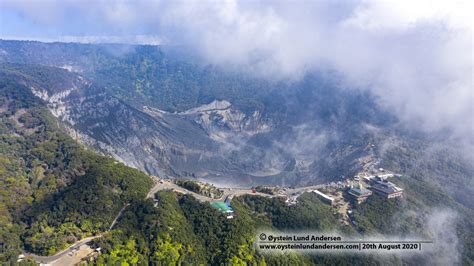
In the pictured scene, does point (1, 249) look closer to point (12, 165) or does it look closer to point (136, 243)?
point (136, 243)

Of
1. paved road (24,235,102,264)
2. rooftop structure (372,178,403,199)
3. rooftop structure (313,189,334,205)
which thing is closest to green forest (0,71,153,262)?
paved road (24,235,102,264)

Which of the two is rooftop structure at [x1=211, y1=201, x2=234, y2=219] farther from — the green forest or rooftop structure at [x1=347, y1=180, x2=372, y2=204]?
rooftop structure at [x1=347, y1=180, x2=372, y2=204]

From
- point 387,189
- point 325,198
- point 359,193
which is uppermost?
point 387,189

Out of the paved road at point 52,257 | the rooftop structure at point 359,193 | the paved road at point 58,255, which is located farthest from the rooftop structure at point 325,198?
the paved road at point 52,257

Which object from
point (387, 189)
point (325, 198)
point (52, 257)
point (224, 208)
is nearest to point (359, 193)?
point (387, 189)

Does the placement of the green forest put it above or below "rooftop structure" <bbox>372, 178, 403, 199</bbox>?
below

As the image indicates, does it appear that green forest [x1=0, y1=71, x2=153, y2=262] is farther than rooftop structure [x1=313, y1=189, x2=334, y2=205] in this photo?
No

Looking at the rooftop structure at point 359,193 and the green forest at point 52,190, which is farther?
the rooftop structure at point 359,193

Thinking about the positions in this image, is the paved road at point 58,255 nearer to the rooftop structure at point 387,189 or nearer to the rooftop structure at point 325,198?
the rooftop structure at point 325,198

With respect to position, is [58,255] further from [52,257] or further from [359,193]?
[359,193]
